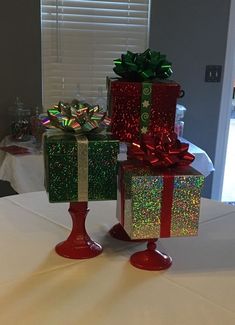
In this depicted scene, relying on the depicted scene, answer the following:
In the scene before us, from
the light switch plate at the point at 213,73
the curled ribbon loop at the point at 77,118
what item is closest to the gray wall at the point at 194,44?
the light switch plate at the point at 213,73

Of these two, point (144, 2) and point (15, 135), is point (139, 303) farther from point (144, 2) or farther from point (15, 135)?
point (144, 2)

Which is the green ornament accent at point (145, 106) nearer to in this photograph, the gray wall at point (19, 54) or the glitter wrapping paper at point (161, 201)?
the glitter wrapping paper at point (161, 201)

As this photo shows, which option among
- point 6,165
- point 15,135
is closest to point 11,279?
point 6,165

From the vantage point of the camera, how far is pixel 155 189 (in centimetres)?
87

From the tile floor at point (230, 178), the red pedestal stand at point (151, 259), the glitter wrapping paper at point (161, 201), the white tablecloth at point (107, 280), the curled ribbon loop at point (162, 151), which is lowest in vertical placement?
the tile floor at point (230, 178)

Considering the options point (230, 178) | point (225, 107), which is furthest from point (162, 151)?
point (230, 178)

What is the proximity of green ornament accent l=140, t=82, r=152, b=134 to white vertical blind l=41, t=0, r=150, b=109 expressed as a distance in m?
1.75

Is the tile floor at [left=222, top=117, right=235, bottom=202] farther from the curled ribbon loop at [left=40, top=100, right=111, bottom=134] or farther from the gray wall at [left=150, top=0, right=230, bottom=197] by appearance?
the curled ribbon loop at [left=40, top=100, right=111, bottom=134]

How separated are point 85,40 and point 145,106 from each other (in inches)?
70.9

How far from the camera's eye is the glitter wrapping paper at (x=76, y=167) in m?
0.92

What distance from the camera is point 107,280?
927 millimetres

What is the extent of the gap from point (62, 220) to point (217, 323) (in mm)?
564

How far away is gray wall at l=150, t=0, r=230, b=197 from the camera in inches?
108

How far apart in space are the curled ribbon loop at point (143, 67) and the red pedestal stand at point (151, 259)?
1.28 ft
